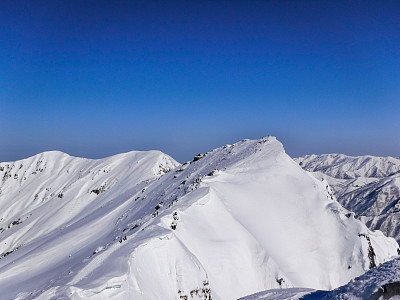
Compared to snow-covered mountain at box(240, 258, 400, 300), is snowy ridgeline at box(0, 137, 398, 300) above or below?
below

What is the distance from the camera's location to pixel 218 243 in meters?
31.3

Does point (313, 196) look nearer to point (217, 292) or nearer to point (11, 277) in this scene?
point (217, 292)

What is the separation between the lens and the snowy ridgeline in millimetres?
23531

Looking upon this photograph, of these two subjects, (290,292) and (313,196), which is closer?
(290,292)

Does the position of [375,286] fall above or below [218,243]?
above

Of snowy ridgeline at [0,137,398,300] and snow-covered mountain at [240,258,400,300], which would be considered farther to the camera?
snowy ridgeline at [0,137,398,300]

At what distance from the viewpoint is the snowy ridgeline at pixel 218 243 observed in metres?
23.5

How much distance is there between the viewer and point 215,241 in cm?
3145

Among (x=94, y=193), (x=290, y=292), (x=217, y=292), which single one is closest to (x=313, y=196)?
(x=217, y=292)

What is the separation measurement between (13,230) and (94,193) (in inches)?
1047

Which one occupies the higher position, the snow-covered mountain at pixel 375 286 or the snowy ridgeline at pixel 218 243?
the snow-covered mountain at pixel 375 286

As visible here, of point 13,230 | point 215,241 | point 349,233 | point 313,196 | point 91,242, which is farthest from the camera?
point 13,230

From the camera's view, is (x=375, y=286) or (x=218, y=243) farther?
(x=218, y=243)

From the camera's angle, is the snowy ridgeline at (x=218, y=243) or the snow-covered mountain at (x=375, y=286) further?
the snowy ridgeline at (x=218, y=243)
